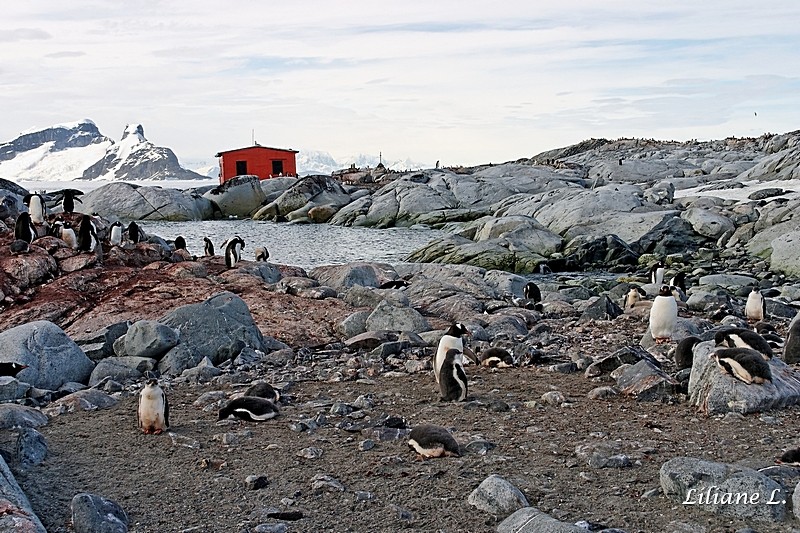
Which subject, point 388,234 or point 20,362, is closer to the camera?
point 20,362

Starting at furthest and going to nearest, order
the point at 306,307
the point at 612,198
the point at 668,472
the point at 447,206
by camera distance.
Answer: the point at 447,206 < the point at 612,198 < the point at 306,307 < the point at 668,472

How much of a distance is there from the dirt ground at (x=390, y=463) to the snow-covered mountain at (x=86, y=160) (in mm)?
108501

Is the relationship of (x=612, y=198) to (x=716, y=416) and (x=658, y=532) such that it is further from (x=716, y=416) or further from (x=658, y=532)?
(x=658, y=532)

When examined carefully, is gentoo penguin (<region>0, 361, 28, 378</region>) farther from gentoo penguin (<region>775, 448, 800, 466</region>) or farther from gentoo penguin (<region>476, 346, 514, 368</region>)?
gentoo penguin (<region>775, 448, 800, 466</region>)

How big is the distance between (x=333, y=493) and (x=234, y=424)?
2095mm

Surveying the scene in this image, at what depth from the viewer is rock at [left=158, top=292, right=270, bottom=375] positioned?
10172mm

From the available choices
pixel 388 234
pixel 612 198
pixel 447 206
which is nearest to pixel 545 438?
pixel 612 198

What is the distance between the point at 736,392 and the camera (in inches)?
282

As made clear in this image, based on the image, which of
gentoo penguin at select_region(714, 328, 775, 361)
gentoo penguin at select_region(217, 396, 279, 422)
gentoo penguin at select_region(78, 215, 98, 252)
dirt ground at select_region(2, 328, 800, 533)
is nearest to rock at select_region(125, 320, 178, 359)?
dirt ground at select_region(2, 328, 800, 533)

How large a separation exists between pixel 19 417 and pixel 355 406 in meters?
3.11

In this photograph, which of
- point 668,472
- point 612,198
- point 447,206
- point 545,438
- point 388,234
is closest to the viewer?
point 668,472

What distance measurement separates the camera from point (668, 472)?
5410 millimetres

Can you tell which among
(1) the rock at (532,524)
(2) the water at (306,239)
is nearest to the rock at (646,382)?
(1) the rock at (532,524)

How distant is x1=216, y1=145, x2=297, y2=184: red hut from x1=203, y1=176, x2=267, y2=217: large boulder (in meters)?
6.99
